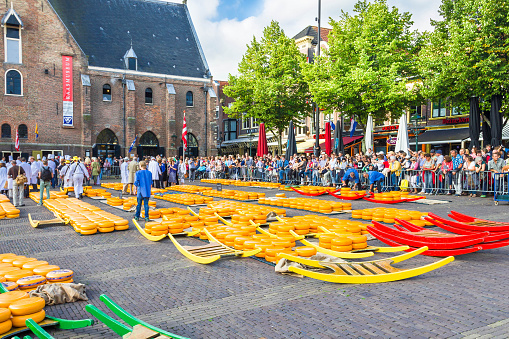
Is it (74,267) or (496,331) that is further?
(74,267)

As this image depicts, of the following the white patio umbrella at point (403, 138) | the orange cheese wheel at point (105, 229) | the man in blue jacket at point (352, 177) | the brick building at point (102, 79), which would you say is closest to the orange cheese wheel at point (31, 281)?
the orange cheese wheel at point (105, 229)

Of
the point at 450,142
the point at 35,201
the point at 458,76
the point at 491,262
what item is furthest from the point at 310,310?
the point at 450,142

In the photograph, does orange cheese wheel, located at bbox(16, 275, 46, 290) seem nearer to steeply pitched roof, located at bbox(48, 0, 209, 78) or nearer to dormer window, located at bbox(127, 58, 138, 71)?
steeply pitched roof, located at bbox(48, 0, 209, 78)

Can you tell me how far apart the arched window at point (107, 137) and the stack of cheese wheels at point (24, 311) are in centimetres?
3708

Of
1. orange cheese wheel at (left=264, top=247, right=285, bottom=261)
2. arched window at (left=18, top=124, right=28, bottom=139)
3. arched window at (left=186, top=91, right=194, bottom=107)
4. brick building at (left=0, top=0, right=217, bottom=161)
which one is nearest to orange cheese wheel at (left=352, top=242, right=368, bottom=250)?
orange cheese wheel at (left=264, top=247, right=285, bottom=261)

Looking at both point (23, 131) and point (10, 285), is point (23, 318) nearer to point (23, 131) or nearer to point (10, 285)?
point (10, 285)

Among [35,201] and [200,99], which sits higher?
[200,99]

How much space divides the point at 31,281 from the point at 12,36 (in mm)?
36710

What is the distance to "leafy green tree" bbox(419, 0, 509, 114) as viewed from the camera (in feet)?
66.6

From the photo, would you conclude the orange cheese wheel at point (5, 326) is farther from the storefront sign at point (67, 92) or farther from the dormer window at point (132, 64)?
the dormer window at point (132, 64)

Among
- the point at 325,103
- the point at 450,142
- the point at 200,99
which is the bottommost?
the point at 450,142

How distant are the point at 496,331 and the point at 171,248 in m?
5.99

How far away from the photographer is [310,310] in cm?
466

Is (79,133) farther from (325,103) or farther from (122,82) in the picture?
(325,103)
